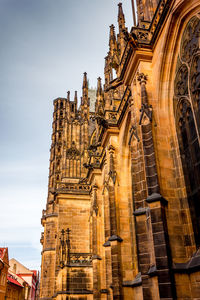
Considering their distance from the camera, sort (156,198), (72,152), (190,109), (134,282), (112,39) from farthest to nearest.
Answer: (72,152), (112,39), (134,282), (190,109), (156,198)

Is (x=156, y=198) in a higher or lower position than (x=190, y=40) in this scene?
lower

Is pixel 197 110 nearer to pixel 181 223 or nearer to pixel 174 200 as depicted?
pixel 174 200

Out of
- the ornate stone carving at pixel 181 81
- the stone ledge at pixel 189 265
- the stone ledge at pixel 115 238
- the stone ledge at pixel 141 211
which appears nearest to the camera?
the stone ledge at pixel 189 265

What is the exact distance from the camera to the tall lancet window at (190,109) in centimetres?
812

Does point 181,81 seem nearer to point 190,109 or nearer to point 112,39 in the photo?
point 190,109

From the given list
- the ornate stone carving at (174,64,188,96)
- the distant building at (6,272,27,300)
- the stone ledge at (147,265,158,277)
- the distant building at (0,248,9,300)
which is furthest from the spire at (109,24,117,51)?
the distant building at (6,272,27,300)

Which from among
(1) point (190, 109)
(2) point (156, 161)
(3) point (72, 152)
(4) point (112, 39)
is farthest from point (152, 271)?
(3) point (72, 152)

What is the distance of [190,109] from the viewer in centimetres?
877

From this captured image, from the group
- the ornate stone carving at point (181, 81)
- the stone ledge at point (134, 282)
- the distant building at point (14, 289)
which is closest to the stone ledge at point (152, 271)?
the stone ledge at point (134, 282)

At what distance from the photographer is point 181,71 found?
942 cm

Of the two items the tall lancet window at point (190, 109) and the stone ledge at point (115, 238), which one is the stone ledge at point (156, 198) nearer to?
the tall lancet window at point (190, 109)

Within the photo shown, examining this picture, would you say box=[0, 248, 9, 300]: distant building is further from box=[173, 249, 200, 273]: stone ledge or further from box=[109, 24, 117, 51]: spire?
box=[173, 249, 200, 273]: stone ledge

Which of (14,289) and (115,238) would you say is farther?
(14,289)

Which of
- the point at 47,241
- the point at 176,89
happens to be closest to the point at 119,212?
the point at 176,89
